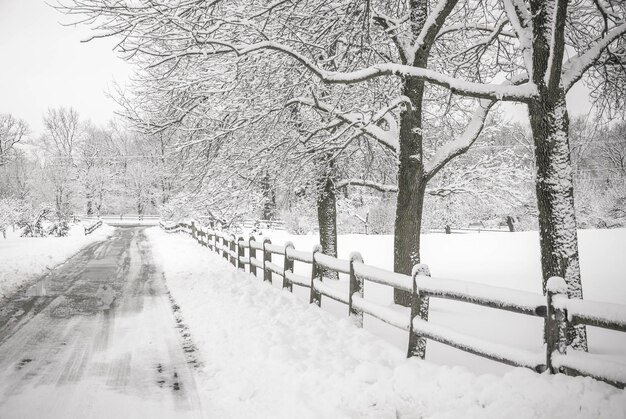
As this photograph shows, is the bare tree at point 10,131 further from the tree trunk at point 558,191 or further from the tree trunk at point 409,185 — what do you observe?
the tree trunk at point 558,191

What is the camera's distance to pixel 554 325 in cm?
355

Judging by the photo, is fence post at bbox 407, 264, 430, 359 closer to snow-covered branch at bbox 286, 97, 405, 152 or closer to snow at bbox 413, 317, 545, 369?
snow at bbox 413, 317, 545, 369

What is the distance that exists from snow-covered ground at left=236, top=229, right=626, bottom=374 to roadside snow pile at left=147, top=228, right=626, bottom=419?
500 mm

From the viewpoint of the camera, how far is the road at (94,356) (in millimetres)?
4156

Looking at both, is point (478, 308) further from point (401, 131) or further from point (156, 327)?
point (156, 327)

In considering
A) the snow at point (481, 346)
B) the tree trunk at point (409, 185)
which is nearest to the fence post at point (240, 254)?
the tree trunk at point (409, 185)

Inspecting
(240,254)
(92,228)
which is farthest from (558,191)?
(92,228)

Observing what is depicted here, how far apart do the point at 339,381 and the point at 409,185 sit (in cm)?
401

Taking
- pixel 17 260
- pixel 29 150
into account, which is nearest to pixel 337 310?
pixel 17 260

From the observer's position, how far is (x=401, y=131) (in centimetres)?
738

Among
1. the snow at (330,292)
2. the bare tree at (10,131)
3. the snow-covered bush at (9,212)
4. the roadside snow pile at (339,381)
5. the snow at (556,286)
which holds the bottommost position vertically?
the roadside snow pile at (339,381)

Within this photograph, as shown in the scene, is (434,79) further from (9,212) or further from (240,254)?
(9,212)

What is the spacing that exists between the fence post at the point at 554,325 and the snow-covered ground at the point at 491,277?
0.16 m

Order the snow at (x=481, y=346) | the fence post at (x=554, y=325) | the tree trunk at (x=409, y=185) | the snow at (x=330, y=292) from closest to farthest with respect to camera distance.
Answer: the fence post at (x=554, y=325), the snow at (x=481, y=346), the snow at (x=330, y=292), the tree trunk at (x=409, y=185)
